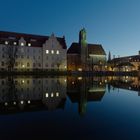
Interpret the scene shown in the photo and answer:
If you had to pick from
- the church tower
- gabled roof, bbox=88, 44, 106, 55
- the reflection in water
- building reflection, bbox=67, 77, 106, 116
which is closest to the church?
the church tower

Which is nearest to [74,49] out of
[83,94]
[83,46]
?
[83,46]

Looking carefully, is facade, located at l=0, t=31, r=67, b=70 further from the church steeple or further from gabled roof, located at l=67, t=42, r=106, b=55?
gabled roof, located at l=67, t=42, r=106, b=55

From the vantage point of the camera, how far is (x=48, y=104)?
43.9 feet

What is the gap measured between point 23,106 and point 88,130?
5658 mm

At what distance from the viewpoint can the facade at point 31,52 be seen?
64438 millimetres

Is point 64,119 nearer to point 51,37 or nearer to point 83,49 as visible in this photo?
point 51,37

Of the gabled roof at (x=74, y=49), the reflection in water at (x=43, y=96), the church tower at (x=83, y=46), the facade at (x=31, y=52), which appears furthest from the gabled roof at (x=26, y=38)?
the reflection in water at (x=43, y=96)

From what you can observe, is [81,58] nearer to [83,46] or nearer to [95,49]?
[83,46]

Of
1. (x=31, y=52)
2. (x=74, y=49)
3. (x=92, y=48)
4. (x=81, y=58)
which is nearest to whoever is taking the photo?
(x=31, y=52)

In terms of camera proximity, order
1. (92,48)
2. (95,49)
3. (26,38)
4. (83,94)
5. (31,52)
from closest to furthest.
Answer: (83,94)
(31,52)
(26,38)
(92,48)
(95,49)

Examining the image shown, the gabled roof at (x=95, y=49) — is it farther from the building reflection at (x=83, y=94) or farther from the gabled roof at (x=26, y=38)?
the building reflection at (x=83, y=94)

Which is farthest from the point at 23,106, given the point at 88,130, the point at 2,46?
the point at 2,46

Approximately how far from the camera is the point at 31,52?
6912 cm

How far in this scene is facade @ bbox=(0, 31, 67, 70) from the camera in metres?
64.4
